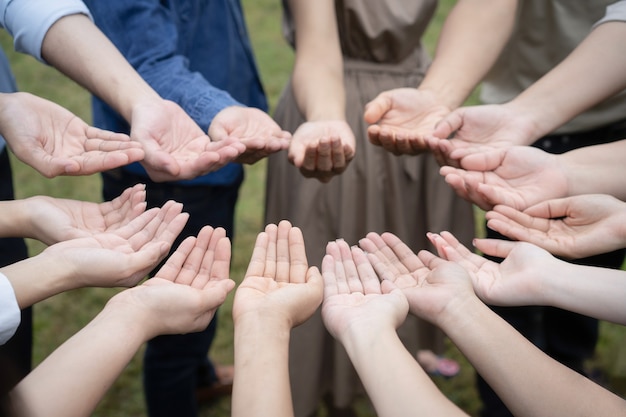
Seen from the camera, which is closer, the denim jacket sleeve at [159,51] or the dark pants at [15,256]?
the dark pants at [15,256]

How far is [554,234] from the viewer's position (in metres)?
1.44

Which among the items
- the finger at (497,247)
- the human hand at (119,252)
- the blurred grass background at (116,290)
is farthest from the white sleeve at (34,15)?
the finger at (497,247)

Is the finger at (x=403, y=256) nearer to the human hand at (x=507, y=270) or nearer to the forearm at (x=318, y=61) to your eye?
the human hand at (x=507, y=270)

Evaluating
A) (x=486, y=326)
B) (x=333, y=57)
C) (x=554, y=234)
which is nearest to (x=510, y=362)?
(x=486, y=326)

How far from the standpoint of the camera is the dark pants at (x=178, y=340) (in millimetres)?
1723

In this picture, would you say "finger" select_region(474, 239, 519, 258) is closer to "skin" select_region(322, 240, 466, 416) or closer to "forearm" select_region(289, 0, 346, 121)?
"skin" select_region(322, 240, 466, 416)

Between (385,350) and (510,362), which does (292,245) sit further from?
(510,362)

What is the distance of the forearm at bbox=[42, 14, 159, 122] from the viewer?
1.56 m

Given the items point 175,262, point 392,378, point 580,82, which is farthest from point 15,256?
point 580,82

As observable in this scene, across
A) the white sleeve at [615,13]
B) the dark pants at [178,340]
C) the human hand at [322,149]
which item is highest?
the white sleeve at [615,13]

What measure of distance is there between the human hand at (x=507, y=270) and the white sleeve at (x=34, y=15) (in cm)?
110

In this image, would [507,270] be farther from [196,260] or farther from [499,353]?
[196,260]

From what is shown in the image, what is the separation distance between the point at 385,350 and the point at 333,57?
1011 mm

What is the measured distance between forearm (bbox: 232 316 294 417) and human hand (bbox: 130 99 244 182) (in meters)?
0.45
